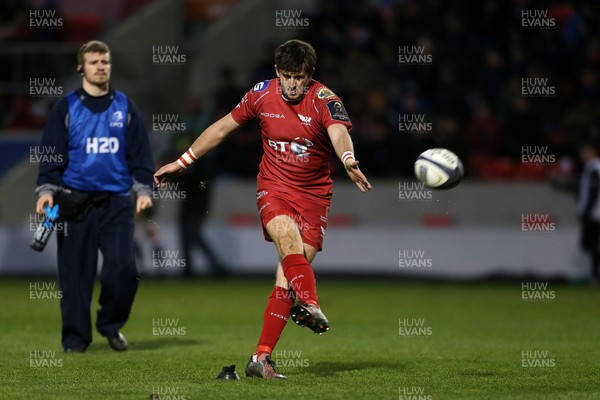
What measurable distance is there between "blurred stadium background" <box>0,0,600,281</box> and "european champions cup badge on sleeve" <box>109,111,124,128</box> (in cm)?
952

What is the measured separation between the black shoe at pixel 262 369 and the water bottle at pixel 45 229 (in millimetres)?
2682

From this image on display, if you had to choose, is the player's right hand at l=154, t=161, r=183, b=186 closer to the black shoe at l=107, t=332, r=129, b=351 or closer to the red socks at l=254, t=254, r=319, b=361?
the red socks at l=254, t=254, r=319, b=361

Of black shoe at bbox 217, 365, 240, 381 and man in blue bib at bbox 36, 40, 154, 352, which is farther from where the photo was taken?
man in blue bib at bbox 36, 40, 154, 352

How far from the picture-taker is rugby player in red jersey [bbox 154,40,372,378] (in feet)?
29.1

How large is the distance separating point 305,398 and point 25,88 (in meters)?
17.2

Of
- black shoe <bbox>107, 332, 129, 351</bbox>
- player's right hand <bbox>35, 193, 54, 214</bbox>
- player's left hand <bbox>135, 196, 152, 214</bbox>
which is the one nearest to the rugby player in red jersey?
player's left hand <bbox>135, 196, 152, 214</bbox>

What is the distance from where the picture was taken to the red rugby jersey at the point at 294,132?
9.03 m

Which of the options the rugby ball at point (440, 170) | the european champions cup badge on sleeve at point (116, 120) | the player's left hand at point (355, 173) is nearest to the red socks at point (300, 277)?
the player's left hand at point (355, 173)

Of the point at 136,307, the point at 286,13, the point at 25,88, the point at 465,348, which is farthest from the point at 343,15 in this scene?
the point at 465,348

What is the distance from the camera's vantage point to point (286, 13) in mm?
26250

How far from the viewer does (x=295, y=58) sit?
8758 millimetres

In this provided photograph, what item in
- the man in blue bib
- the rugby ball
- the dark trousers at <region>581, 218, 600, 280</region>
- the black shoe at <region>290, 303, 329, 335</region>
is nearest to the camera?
the black shoe at <region>290, 303, 329, 335</region>

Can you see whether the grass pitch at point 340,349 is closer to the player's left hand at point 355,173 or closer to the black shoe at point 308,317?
the black shoe at point 308,317

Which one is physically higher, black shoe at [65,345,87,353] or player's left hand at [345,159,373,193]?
player's left hand at [345,159,373,193]
